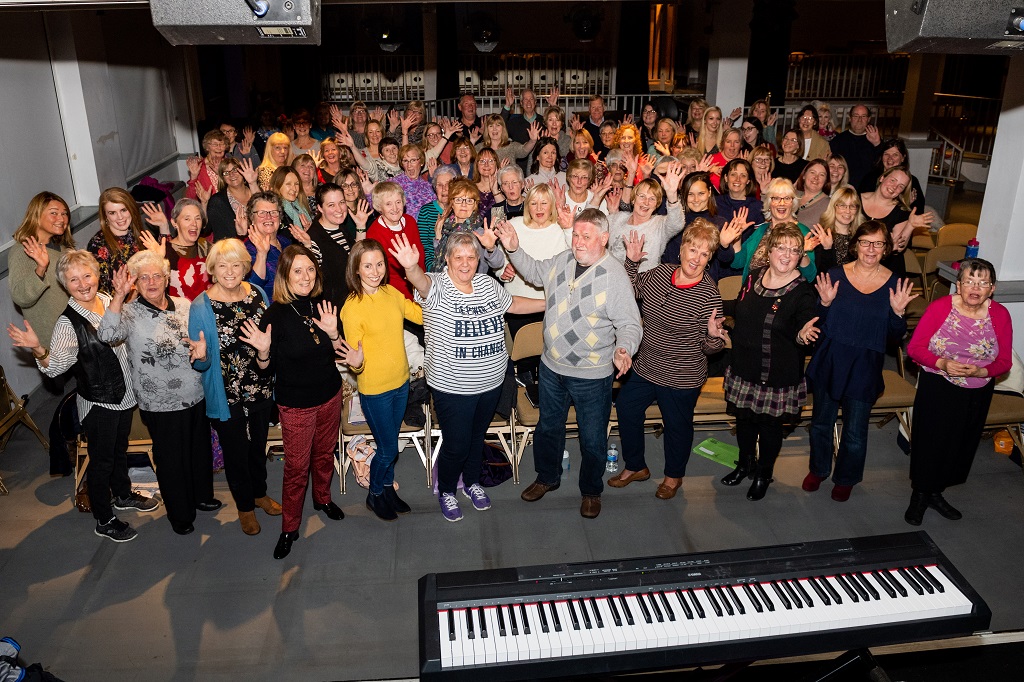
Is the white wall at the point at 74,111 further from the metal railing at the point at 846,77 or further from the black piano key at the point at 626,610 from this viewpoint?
the metal railing at the point at 846,77

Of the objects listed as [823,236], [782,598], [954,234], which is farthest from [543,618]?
[954,234]

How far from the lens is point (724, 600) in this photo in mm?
2859

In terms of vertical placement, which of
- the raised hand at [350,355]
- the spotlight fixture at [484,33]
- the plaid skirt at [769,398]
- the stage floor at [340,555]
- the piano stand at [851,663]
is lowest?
the stage floor at [340,555]

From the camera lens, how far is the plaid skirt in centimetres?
450

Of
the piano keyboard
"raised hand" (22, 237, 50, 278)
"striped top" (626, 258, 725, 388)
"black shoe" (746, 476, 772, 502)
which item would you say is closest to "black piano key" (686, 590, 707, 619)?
the piano keyboard

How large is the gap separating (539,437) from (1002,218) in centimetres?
356

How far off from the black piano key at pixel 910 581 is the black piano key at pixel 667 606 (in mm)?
884

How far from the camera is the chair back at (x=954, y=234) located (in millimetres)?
6625

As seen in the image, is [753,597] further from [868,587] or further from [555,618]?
[555,618]

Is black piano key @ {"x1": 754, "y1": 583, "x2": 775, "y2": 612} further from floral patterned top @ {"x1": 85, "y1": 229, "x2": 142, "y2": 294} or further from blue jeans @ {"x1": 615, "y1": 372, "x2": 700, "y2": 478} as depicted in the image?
floral patterned top @ {"x1": 85, "y1": 229, "x2": 142, "y2": 294}

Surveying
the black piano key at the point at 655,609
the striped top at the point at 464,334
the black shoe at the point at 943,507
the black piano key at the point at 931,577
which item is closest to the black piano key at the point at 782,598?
the black piano key at the point at 655,609

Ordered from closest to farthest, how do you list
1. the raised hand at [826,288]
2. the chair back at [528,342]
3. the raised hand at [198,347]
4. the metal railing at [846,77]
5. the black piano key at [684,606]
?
1. the black piano key at [684,606]
2. the raised hand at [198,347]
3. the raised hand at [826,288]
4. the chair back at [528,342]
5. the metal railing at [846,77]

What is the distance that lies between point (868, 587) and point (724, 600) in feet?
1.77

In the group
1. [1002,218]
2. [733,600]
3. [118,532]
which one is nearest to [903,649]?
[733,600]
